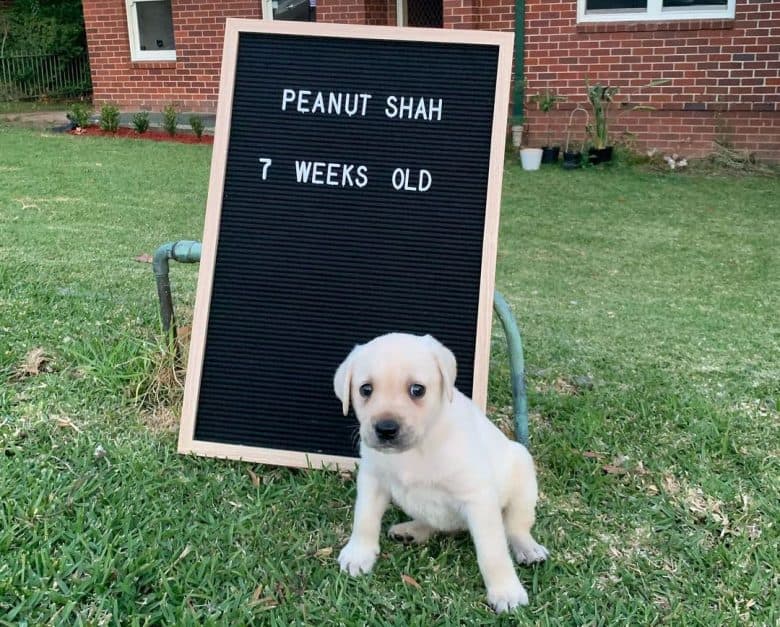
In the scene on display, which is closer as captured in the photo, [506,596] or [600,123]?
[506,596]

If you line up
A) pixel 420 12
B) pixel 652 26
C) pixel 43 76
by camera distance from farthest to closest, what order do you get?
pixel 43 76
pixel 420 12
pixel 652 26

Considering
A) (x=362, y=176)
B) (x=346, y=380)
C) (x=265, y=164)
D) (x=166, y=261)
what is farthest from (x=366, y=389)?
(x=166, y=261)

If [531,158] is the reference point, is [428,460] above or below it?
above

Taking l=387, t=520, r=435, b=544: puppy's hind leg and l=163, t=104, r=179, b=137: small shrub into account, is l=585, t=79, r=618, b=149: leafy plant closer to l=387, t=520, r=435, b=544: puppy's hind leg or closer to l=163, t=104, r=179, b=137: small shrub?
l=163, t=104, r=179, b=137: small shrub

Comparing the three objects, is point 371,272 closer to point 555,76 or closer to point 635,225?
point 635,225

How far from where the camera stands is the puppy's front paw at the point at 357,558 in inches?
95.5

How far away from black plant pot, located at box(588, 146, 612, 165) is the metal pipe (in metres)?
7.96

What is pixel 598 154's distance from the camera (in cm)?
1048

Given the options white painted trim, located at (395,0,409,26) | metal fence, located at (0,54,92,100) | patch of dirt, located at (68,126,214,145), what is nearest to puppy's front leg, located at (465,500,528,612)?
patch of dirt, located at (68,126,214,145)

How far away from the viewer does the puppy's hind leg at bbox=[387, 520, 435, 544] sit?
262 centimetres

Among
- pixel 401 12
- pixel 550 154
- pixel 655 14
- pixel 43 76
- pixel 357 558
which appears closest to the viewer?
pixel 357 558

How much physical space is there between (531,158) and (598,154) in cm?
91

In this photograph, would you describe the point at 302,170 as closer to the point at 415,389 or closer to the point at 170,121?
the point at 415,389

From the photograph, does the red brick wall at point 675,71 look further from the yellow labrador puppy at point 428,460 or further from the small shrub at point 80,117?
the yellow labrador puppy at point 428,460
